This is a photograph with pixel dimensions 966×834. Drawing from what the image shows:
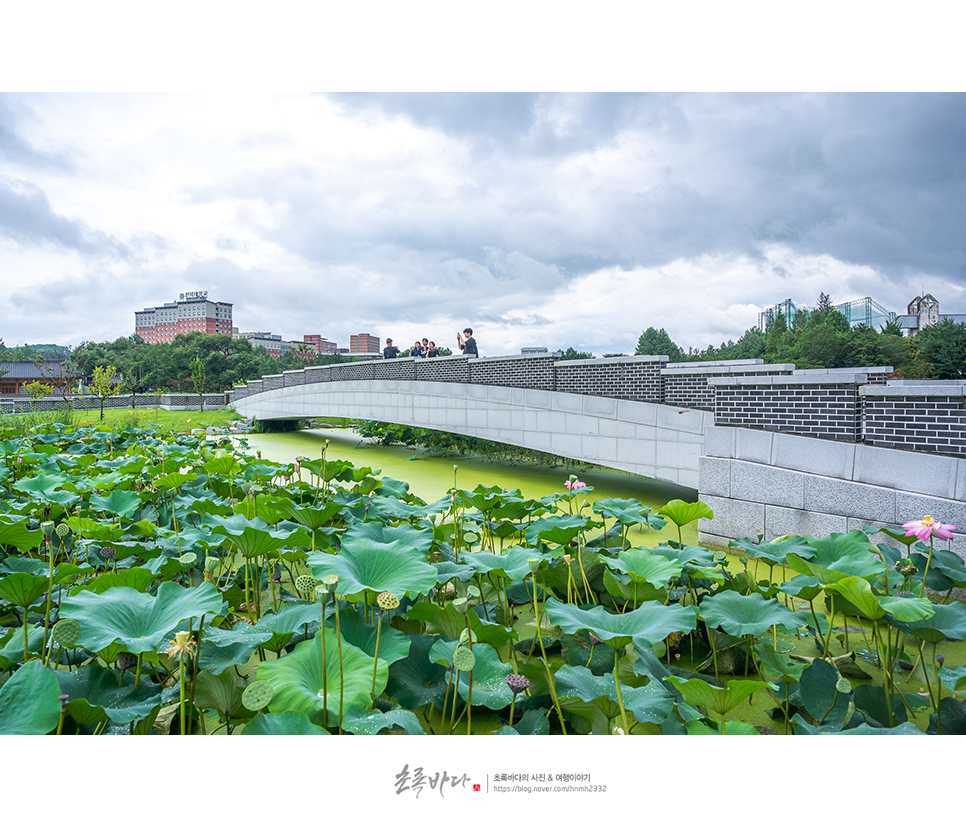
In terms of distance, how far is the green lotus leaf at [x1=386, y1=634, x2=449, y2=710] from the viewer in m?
1.16

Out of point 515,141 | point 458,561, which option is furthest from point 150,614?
point 515,141

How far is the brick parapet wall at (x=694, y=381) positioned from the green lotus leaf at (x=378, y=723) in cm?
470

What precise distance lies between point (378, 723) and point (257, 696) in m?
0.23

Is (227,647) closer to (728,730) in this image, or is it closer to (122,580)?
(122,580)

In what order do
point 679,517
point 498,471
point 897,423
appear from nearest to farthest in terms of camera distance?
point 679,517 → point 897,423 → point 498,471

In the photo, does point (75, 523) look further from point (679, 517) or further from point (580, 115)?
point (580, 115)

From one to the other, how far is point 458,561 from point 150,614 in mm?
1165

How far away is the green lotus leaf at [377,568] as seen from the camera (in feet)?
3.85

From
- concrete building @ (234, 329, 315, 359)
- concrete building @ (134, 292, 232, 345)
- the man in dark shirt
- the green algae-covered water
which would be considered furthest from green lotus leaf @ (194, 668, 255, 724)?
concrete building @ (234, 329, 315, 359)

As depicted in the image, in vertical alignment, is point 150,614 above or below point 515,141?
below

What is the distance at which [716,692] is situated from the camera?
1.04 metres

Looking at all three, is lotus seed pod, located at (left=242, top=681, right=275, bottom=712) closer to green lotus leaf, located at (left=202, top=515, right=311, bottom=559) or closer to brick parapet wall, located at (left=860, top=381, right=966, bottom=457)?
green lotus leaf, located at (left=202, top=515, right=311, bottom=559)
